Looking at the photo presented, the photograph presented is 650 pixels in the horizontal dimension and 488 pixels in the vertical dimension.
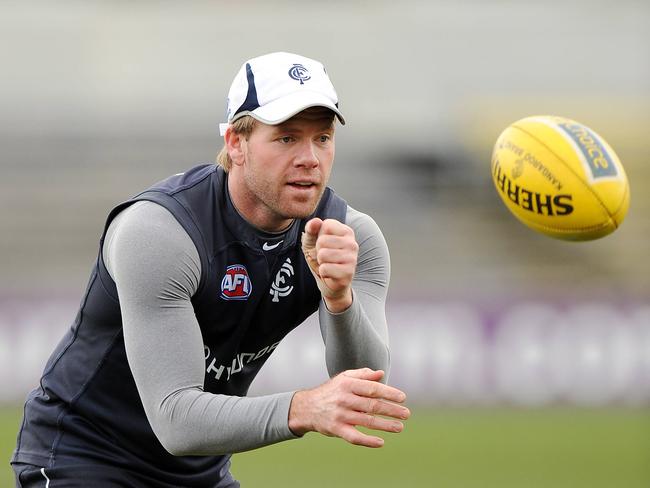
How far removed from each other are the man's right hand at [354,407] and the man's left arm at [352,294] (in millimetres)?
464

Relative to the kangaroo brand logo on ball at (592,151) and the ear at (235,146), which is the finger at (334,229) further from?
the kangaroo brand logo on ball at (592,151)

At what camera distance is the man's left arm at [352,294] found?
4.09m

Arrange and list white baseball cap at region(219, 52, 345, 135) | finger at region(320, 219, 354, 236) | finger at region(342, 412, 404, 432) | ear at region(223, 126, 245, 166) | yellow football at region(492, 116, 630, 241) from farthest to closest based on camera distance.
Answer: yellow football at region(492, 116, 630, 241), ear at region(223, 126, 245, 166), white baseball cap at region(219, 52, 345, 135), finger at region(320, 219, 354, 236), finger at region(342, 412, 404, 432)

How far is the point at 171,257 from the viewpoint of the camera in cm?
421

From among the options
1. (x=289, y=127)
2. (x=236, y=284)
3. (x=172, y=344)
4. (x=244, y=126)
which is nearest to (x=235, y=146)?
(x=244, y=126)

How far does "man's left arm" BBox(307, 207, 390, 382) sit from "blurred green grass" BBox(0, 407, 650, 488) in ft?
17.7

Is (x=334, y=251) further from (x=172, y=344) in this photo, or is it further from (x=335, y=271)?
(x=172, y=344)

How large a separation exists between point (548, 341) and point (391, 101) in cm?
879

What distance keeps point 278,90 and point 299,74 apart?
0.49ft

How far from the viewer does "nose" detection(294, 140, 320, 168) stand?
4371 millimetres

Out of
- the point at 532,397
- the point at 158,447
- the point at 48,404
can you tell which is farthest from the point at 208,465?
the point at 532,397

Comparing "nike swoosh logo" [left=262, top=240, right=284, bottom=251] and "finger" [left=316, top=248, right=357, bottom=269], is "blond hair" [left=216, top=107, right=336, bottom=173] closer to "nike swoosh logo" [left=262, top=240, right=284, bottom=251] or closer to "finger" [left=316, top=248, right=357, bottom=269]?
"nike swoosh logo" [left=262, top=240, right=284, bottom=251]

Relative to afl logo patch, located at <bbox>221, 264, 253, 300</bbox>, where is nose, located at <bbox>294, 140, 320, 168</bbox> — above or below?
above

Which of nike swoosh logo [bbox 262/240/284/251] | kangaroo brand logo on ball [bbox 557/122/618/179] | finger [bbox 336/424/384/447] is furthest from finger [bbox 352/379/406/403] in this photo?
kangaroo brand logo on ball [bbox 557/122/618/179]
